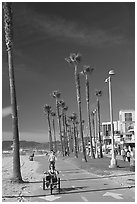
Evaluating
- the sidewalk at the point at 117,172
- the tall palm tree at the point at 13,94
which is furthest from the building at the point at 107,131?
the tall palm tree at the point at 13,94

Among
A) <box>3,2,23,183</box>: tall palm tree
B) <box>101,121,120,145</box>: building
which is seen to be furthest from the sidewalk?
<box>101,121,120,145</box>: building

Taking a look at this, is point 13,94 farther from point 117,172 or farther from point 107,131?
point 107,131

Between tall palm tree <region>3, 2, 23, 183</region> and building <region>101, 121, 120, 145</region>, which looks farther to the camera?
building <region>101, 121, 120, 145</region>

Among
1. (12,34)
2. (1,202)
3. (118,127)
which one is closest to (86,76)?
(12,34)

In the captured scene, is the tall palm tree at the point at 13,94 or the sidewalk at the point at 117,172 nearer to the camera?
the sidewalk at the point at 117,172

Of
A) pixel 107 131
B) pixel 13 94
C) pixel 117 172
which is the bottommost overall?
pixel 107 131

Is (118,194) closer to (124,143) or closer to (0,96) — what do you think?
(0,96)

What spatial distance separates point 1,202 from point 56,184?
336 centimetres

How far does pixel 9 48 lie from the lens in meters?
19.4

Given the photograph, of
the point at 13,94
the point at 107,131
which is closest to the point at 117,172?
the point at 13,94

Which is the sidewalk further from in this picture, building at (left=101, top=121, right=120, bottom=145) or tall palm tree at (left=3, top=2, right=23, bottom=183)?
building at (left=101, top=121, right=120, bottom=145)

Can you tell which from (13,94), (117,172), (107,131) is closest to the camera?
(13,94)

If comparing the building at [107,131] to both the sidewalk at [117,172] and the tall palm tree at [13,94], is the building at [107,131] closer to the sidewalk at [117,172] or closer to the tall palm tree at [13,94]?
the sidewalk at [117,172]

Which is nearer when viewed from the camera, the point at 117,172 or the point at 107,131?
the point at 117,172
